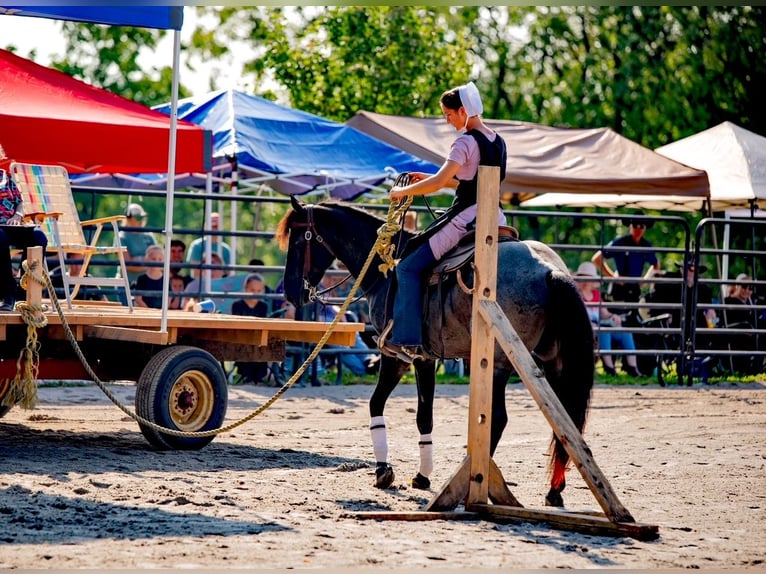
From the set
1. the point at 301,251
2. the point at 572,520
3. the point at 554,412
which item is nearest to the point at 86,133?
the point at 301,251

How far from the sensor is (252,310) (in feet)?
50.1

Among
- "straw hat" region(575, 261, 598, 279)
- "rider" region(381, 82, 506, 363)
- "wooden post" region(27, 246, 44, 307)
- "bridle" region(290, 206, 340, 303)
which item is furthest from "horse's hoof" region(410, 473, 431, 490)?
"straw hat" region(575, 261, 598, 279)

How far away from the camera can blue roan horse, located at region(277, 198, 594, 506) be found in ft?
25.3

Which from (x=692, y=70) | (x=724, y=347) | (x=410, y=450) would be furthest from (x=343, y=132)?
(x=692, y=70)

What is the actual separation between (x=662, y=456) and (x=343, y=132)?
9.44m

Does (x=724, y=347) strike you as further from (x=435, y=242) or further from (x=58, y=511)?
(x=58, y=511)

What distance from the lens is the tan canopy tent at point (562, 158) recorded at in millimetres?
17453

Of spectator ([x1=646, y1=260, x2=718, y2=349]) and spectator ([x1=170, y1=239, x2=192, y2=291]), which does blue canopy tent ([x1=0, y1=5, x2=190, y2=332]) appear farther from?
spectator ([x1=646, y1=260, x2=718, y2=349])

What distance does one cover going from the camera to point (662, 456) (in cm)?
1043

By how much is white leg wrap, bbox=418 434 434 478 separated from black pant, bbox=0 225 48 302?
10.6 ft

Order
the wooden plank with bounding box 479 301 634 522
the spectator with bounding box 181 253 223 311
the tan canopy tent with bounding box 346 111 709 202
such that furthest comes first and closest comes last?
1. the tan canopy tent with bounding box 346 111 709 202
2. the spectator with bounding box 181 253 223 311
3. the wooden plank with bounding box 479 301 634 522

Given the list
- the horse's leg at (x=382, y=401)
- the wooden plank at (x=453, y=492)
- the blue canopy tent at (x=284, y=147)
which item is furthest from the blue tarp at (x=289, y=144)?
the wooden plank at (x=453, y=492)

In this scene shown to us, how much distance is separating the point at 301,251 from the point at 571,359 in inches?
112

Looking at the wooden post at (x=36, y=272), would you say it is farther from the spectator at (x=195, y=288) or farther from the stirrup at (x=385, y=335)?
the spectator at (x=195, y=288)
